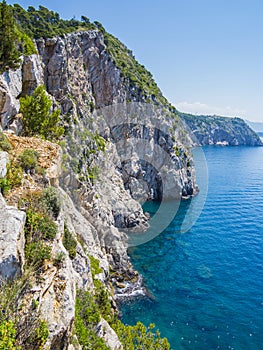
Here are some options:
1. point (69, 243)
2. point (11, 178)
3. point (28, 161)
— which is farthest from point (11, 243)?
point (69, 243)

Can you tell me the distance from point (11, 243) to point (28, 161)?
5.84m

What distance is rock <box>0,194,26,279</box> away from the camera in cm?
802

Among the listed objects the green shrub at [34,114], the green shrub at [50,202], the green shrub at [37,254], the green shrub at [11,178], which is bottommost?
the green shrub at [37,254]

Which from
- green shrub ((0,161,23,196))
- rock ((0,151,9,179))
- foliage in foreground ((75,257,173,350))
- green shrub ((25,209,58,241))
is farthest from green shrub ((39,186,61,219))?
foliage in foreground ((75,257,173,350))

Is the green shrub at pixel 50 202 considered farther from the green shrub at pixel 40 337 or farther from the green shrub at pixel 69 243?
the green shrub at pixel 40 337

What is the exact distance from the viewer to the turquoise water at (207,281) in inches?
928

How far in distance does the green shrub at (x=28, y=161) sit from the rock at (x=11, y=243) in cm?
382

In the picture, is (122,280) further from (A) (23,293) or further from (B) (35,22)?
(B) (35,22)


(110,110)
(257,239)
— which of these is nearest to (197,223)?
(257,239)

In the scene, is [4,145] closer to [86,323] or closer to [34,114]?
[86,323]

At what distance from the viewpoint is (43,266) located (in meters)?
9.56

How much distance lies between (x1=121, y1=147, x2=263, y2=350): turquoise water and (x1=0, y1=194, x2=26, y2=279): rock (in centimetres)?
1949

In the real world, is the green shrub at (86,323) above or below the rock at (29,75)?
below

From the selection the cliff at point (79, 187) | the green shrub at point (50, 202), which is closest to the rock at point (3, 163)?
the cliff at point (79, 187)
